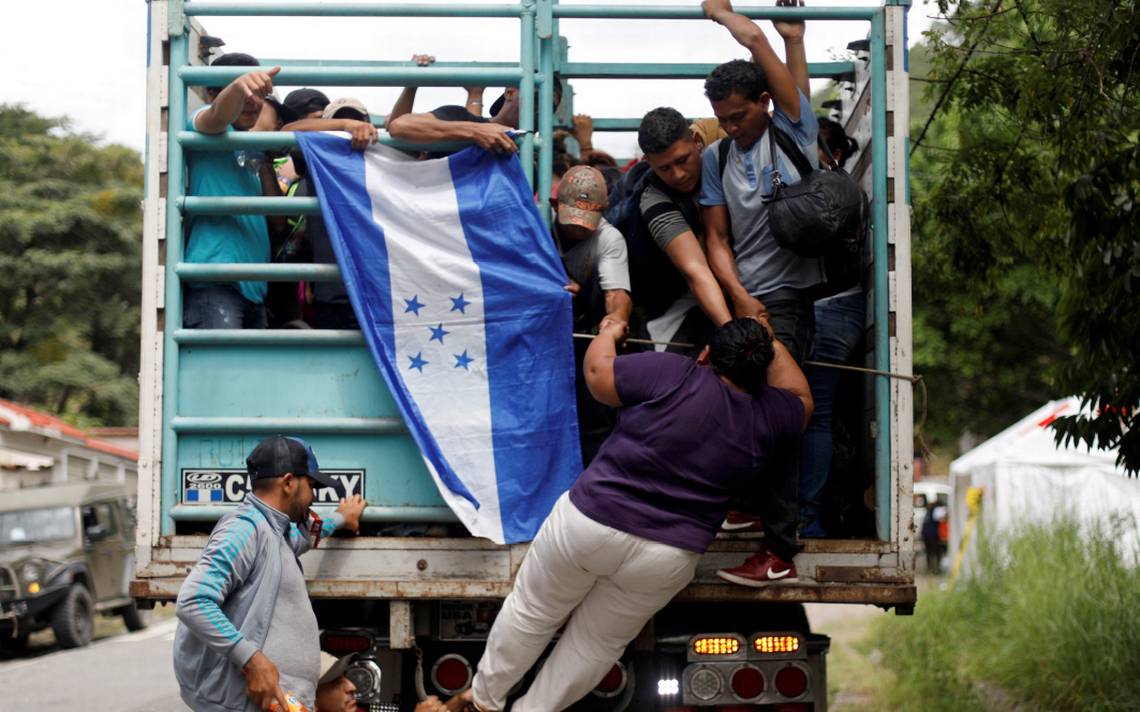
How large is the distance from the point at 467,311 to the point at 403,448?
20.0 inches

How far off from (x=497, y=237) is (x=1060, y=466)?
14023 mm

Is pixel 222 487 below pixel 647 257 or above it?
below

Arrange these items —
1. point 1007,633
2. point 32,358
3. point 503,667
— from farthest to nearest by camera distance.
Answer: point 32,358, point 1007,633, point 503,667

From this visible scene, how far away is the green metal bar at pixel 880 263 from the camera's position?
4.39 metres

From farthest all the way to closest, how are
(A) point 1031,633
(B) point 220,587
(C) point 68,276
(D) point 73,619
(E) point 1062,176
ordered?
(C) point 68,276
(D) point 73,619
(A) point 1031,633
(E) point 1062,176
(B) point 220,587

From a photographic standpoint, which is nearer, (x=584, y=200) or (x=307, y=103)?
(x=584, y=200)

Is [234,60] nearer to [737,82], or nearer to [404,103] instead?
[404,103]

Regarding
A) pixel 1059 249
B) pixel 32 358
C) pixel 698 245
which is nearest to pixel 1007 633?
pixel 1059 249

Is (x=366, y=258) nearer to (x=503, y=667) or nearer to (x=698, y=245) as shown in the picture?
(x=698, y=245)

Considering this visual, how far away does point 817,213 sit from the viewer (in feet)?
14.2

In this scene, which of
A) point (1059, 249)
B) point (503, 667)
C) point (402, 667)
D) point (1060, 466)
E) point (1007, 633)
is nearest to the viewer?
point (503, 667)

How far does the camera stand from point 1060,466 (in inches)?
661

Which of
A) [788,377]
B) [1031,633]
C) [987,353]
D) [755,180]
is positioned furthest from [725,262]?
[987,353]

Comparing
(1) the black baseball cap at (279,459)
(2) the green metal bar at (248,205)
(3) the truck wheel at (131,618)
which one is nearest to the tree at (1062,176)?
(2) the green metal bar at (248,205)
